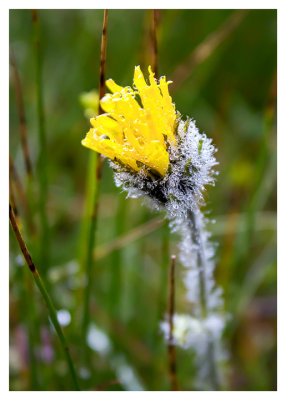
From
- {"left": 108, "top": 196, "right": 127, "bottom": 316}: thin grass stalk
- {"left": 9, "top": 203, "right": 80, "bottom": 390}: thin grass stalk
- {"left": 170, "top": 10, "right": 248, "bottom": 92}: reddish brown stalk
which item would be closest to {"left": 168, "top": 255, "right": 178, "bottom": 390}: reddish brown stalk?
{"left": 9, "top": 203, "right": 80, "bottom": 390}: thin grass stalk

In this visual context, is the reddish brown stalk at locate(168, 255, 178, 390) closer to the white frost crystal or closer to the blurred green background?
the white frost crystal

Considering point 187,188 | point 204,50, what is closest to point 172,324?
point 187,188

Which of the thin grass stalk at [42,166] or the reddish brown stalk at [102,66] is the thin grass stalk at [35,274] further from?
the thin grass stalk at [42,166]

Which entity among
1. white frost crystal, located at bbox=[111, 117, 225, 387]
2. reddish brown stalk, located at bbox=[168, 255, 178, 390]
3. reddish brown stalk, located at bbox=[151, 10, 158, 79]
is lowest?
reddish brown stalk, located at bbox=[168, 255, 178, 390]

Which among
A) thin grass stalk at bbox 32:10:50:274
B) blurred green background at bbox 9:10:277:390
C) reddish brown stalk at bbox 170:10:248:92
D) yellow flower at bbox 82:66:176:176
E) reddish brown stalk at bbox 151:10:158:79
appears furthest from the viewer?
reddish brown stalk at bbox 170:10:248:92

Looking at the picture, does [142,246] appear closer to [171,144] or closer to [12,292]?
[12,292]

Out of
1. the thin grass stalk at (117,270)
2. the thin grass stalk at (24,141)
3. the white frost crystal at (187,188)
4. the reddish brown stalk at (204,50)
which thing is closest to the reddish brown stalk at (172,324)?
the white frost crystal at (187,188)

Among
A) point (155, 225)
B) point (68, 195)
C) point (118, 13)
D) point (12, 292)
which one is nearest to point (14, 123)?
point (68, 195)
